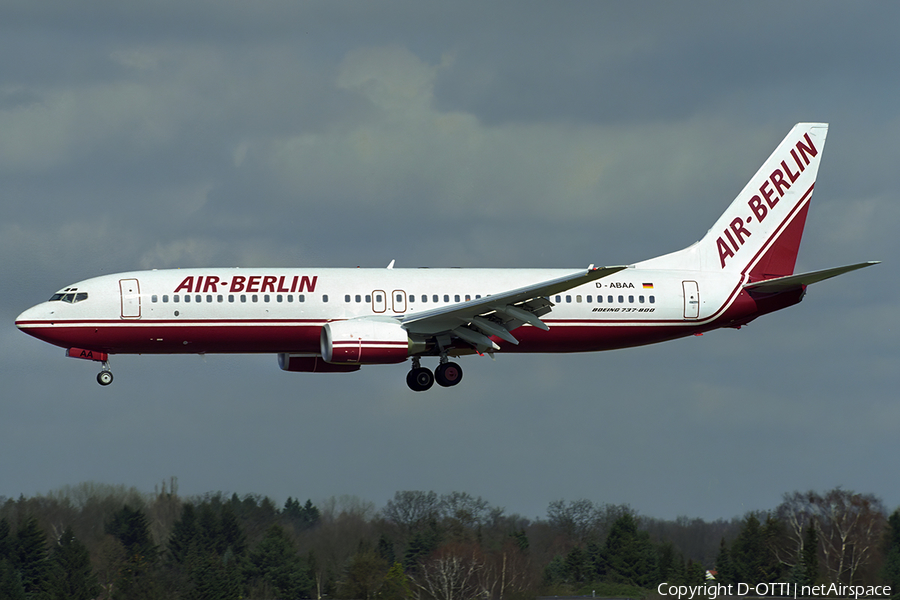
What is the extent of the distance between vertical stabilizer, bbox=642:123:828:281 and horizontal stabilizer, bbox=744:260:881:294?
1.57m

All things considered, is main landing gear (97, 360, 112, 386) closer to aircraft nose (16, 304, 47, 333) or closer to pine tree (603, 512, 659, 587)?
aircraft nose (16, 304, 47, 333)

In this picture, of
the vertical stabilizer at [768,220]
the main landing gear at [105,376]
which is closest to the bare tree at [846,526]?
the vertical stabilizer at [768,220]

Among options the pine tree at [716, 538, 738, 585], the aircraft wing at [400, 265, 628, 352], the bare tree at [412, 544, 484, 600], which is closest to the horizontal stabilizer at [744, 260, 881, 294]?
the aircraft wing at [400, 265, 628, 352]

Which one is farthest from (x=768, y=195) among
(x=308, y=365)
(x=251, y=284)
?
(x=251, y=284)

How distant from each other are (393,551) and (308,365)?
30.5 meters

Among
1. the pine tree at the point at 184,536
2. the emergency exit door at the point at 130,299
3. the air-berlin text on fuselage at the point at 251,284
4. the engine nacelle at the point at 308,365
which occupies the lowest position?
the pine tree at the point at 184,536

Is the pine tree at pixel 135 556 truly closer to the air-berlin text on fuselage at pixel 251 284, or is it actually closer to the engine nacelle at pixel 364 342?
the air-berlin text on fuselage at pixel 251 284

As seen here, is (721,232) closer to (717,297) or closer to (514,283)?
(717,297)

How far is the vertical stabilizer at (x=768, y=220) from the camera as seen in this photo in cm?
5975

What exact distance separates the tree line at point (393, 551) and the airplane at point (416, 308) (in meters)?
25.1

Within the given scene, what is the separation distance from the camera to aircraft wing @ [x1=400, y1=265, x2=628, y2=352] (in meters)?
50.3

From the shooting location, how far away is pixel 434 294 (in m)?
54.1

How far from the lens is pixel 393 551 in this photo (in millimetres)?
83750

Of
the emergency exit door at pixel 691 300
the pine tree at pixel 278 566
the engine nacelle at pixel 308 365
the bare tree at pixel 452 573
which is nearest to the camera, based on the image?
the engine nacelle at pixel 308 365
